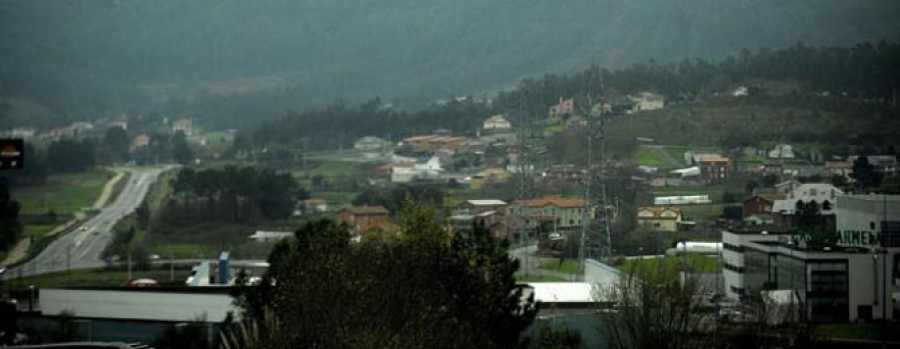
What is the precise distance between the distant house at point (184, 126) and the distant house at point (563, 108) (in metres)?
10.0

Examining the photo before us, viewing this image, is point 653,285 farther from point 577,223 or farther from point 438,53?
point 438,53

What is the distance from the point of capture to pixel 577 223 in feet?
87.6

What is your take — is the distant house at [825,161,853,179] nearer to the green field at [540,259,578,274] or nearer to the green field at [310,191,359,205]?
the green field at [540,259,578,274]

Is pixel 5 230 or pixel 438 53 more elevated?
pixel 438 53

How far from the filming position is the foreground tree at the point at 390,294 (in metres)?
10.7

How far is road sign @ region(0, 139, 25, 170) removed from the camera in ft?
25.0

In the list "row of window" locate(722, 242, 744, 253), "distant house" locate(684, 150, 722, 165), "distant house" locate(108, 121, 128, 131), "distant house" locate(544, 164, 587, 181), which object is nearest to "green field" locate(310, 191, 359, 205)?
"distant house" locate(544, 164, 587, 181)

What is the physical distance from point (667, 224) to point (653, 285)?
11.7 meters

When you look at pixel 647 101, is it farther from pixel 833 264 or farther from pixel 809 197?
pixel 833 264

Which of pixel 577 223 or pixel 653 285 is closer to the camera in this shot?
pixel 653 285

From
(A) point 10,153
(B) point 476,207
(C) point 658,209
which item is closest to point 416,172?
(B) point 476,207

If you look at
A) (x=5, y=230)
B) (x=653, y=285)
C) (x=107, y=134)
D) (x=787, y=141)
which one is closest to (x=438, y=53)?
(x=107, y=134)

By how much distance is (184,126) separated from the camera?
141 feet

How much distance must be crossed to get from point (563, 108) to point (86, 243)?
49.0ft
